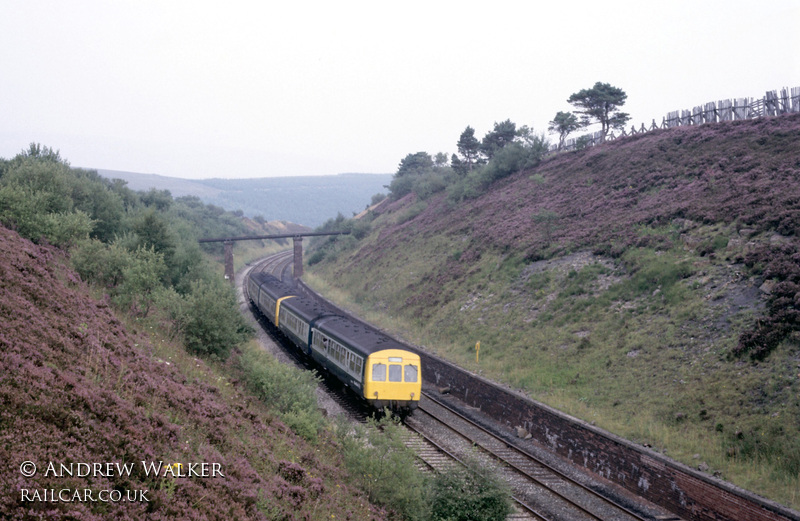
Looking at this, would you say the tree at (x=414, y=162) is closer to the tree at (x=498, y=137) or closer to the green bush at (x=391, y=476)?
the tree at (x=498, y=137)

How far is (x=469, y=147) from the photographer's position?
57.5 meters

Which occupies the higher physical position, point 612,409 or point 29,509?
point 29,509

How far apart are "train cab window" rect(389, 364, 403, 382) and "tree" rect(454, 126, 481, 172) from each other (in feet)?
140

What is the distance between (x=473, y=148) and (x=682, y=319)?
4265 cm

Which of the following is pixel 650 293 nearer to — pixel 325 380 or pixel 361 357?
pixel 361 357

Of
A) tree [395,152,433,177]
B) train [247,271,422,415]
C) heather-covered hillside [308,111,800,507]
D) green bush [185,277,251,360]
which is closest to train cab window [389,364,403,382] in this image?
train [247,271,422,415]

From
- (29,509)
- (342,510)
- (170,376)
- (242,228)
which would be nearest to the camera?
(29,509)

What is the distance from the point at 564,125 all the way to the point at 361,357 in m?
35.5

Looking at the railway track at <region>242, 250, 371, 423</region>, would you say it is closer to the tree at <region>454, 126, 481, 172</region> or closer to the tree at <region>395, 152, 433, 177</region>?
the tree at <region>454, 126, 481, 172</region>

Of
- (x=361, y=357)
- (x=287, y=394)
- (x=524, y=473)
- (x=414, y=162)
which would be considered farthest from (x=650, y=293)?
(x=414, y=162)

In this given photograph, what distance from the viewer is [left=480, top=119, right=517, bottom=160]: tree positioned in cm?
5622

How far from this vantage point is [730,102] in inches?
1244

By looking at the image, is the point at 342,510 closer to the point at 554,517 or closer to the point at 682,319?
the point at 554,517

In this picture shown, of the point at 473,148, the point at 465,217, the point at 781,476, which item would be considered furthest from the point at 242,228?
the point at 781,476
